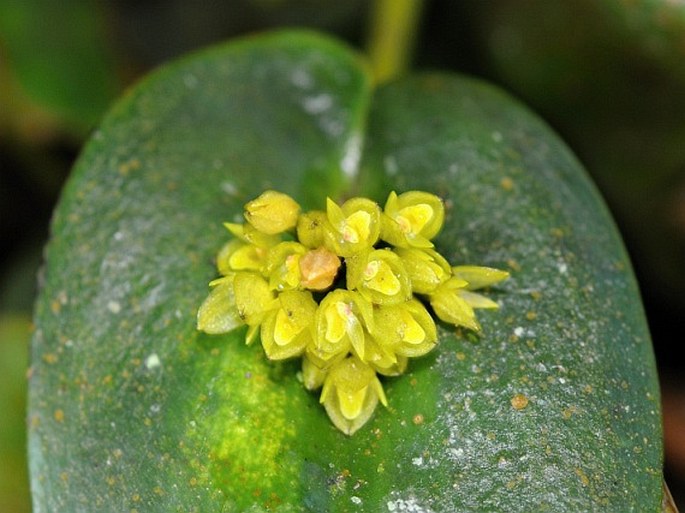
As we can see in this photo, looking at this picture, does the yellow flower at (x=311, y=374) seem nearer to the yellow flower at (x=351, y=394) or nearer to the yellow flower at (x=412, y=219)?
the yellow flower at (x=351, y=394)

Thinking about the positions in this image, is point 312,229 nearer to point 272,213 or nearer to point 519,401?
point 272,213

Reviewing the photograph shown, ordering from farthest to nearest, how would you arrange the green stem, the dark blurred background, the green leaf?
the green stem < the dark blurred background < the green leaf

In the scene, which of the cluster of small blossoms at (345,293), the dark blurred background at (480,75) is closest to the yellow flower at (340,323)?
the cluster of small blossoms at (345,293)

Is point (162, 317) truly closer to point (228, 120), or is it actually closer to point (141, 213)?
point (141, 213)

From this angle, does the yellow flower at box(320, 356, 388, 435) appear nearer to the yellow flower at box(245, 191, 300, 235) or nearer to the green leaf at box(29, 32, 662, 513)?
the green leaf at box(29, 32, 662, 513)

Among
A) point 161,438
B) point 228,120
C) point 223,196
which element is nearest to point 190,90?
point 228,120

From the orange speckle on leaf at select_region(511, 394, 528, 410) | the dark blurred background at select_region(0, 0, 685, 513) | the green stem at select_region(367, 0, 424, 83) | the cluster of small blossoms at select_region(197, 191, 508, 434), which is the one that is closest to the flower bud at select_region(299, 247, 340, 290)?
the cluster of small blossoms at select_region(197, 191, 508, 434)
